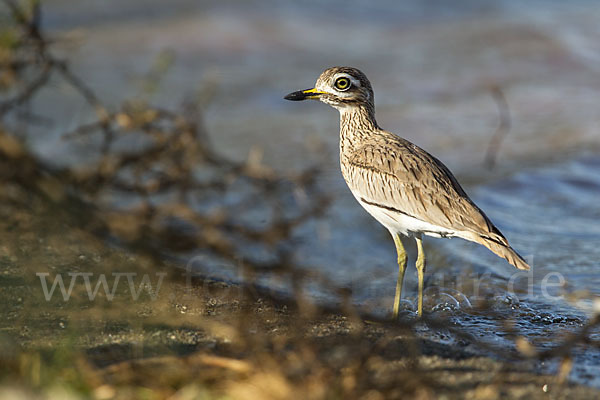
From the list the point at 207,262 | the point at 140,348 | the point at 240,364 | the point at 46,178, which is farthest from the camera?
the point at 207,262

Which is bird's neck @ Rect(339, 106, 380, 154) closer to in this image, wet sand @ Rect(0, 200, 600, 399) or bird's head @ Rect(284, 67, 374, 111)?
bird's head @ Rect(284, 67, 374, 111)

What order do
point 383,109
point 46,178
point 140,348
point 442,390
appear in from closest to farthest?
point 442,390
point 140,348
point 46,178
point 383,109

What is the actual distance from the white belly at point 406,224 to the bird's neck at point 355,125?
563mm

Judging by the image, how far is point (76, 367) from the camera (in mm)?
3135

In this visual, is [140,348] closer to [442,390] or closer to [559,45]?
[442,390]

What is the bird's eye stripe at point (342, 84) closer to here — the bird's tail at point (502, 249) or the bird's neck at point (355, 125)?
the bird's neck at point (355, 125)

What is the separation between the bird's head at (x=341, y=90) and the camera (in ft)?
16.2

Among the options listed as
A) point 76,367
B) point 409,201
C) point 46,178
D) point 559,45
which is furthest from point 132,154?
point 559,45

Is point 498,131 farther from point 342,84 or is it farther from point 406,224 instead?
point 406,224

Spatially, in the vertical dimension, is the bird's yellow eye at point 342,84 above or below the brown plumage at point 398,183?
above

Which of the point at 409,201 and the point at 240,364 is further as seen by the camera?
the point at 409,201

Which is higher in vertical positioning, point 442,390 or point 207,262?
point 207,262

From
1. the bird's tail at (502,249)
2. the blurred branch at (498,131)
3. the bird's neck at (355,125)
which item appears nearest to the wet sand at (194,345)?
the bird's tail at (502,249)

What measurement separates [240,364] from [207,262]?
2.23 meters
